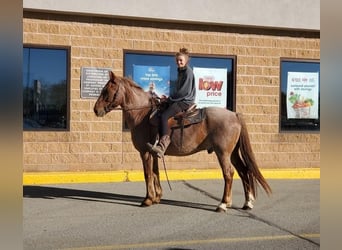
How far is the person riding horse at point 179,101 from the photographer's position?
7.41m

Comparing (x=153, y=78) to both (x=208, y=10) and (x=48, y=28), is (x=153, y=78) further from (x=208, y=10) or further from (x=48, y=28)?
(x=48, y=28)

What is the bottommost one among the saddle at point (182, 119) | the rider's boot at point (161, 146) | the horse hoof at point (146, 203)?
the horse hoof at point (146, 203)

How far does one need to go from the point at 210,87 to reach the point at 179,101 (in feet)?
13.5

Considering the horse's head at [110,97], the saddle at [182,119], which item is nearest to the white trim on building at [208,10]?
the horse's head at [110,97]

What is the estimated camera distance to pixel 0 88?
4.93 ft

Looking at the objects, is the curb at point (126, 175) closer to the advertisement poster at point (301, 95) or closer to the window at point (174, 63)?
the advertisement poster at point (301, 95)

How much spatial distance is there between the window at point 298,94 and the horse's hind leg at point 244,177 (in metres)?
4.45

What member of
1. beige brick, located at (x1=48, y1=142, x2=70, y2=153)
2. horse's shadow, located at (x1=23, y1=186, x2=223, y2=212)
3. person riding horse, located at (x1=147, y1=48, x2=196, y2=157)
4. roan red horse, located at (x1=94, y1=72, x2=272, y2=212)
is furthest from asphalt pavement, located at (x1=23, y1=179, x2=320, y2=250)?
person riding horse, located at (x1=147, y1=48, x2=196, y2=157)

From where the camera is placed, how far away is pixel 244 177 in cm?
781

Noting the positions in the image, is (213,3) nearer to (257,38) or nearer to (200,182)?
(257,38)

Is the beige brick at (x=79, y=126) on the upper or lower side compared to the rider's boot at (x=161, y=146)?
upper

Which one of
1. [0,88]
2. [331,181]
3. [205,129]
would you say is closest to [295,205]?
[205,129]

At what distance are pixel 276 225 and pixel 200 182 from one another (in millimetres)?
3990

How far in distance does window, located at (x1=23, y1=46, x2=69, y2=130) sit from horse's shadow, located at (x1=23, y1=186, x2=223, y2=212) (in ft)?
5.51
